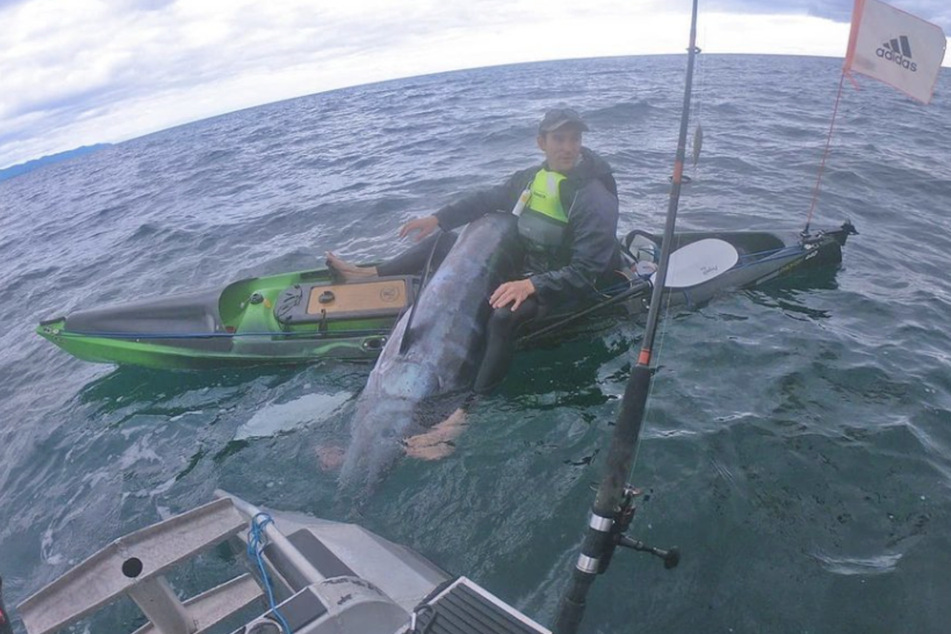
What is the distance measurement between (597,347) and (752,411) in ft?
5.99

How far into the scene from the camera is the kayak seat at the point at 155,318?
21.5 feet

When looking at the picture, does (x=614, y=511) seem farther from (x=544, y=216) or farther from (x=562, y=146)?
(x=562, y=146)

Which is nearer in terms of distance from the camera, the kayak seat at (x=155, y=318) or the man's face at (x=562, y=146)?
the man's face at (x=562, y=146)

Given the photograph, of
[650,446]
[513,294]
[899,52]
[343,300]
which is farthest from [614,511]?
[899,52]

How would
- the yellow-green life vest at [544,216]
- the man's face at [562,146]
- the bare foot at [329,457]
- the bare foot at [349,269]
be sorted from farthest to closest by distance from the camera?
the bare foot at [349,269]
the yellow-green life vest at [544,216]
the man's face at [562,146]
the bare foot at [329,457]

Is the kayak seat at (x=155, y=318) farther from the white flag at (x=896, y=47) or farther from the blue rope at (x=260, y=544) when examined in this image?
the white flag at (x=896, y=47)

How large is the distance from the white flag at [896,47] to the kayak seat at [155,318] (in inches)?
284

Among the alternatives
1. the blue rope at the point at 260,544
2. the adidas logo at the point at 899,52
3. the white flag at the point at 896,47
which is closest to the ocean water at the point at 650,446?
the blue rope at the point at 260,544

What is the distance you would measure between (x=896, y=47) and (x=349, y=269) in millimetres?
6069

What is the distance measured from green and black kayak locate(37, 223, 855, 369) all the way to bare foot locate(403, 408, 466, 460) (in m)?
1.52

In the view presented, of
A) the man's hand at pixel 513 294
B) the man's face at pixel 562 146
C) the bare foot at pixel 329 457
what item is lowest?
the bare foot at pixel 329 457

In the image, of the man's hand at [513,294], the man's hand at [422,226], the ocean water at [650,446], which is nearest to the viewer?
the ocean water at [650,446]

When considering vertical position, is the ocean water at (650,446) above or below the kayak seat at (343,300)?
below

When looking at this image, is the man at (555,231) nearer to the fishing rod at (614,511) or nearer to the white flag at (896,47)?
the fishing rod at (614,511)
